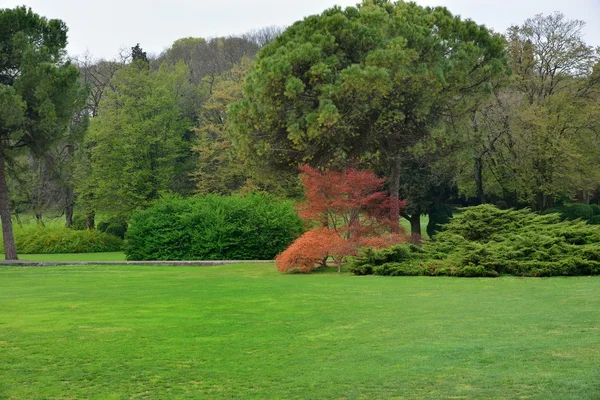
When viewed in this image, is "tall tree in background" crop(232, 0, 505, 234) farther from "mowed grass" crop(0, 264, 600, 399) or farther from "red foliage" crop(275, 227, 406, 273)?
"mowed grass" crop(0, 264, 600, 399)

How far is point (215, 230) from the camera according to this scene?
2842cm

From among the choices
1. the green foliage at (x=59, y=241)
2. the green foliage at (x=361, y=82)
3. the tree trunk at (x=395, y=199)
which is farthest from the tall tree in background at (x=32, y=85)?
the tree trunk at (x=395, y=199)

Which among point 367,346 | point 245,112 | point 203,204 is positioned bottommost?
point 367,346

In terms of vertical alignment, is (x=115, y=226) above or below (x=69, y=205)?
below

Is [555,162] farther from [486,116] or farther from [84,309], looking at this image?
[84,309]

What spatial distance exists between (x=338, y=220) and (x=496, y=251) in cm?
587

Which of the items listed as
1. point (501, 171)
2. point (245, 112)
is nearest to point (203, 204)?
point (245, 112)

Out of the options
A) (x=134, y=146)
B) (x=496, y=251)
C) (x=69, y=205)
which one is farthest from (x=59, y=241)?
(x=496, y=251)

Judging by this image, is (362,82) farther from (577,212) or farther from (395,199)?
(577,212)

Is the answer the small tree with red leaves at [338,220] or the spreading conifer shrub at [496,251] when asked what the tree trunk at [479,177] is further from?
the small tree with red leaves at [338,220]

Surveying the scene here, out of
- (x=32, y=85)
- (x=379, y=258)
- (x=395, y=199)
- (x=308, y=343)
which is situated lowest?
(x=308, y=343)

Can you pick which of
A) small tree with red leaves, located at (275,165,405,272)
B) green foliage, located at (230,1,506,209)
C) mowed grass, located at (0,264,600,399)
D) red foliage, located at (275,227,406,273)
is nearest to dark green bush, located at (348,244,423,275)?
red foliage, located at (275,227,406,273)

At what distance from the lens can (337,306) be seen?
39.8ft

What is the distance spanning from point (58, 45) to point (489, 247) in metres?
21.6
